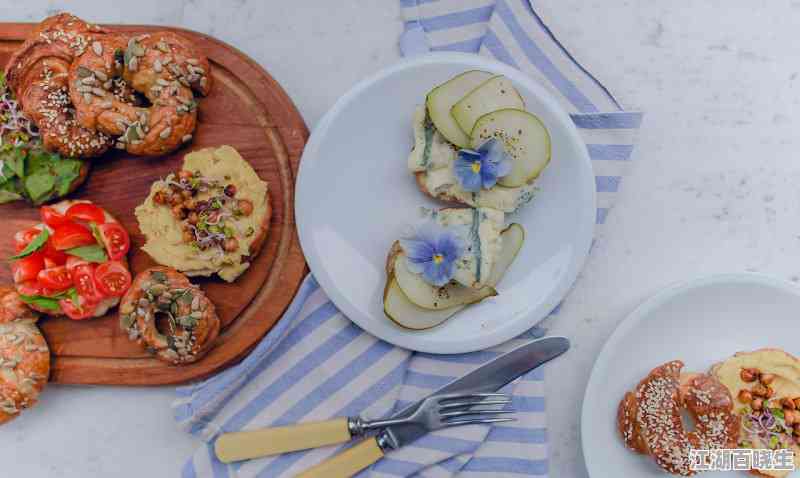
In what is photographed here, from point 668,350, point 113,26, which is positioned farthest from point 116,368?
point 668,350

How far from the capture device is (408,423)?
7.06 ft

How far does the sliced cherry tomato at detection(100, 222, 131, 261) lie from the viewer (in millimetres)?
2143

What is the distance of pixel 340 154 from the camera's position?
7.32ft

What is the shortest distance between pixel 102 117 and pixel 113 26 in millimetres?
402

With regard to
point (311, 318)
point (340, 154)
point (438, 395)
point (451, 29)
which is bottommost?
point (438, 395)

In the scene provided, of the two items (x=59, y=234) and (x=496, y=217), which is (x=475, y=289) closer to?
(x=496, y=217)

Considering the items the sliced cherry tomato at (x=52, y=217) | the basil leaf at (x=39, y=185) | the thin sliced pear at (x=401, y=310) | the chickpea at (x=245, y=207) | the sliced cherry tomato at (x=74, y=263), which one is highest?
the basil leaf at (x=39, y=185)

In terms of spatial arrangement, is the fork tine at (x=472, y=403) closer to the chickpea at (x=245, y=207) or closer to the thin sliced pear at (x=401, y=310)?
the thin sliced pear at (x=401, y=310)

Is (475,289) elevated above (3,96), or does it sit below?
below

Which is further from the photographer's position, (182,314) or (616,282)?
(616,282)

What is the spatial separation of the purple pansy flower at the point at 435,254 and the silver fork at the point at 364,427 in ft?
1.31

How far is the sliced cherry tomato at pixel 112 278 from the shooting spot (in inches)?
83.7

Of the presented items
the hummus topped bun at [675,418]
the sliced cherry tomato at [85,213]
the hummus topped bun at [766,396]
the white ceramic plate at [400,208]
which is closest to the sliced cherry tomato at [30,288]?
the sliced cherry tomato at [85,213]

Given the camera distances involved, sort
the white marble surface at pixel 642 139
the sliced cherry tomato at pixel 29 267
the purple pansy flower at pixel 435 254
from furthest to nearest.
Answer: the white marble surface at pixel 642 139
the sliced cherry tomato at pixel 29 267
the purple pansy flower at pixel 435 254
